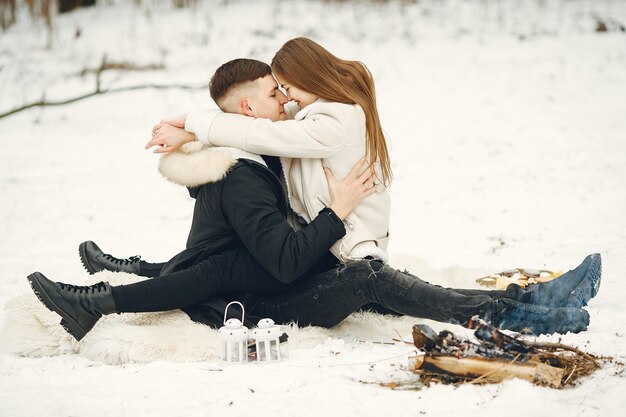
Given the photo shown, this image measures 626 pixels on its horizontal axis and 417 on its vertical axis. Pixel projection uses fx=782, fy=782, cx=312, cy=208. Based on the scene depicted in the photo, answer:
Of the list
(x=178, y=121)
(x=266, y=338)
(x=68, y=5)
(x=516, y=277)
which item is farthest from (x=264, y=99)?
(x=68, y=5)

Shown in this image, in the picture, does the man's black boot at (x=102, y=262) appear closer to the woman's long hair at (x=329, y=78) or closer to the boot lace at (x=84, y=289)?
the boot lace at (x=84, y=289)

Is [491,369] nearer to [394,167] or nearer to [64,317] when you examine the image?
[64,317]

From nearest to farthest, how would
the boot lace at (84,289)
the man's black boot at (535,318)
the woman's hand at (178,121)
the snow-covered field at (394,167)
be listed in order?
the snow-covered field at (394,167) → the man's black boot at (535,318) → the boot lace at (84,289) → the woman's hand at (178,121)

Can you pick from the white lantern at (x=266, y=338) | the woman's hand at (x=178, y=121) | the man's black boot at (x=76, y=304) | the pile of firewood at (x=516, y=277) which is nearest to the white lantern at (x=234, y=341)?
the white lantern at (x=266, y=338)

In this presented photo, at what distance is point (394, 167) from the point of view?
7805mm

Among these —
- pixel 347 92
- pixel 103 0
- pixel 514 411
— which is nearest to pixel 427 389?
pixel 514 411

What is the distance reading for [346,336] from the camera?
12.0 ft

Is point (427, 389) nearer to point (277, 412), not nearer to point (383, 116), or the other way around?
point (277, 412)

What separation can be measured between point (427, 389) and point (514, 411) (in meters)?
0.34

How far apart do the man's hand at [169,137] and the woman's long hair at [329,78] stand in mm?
544

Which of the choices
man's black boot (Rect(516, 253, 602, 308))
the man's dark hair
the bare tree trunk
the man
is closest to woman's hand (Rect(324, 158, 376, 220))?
the man

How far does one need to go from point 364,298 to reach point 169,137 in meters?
1.20

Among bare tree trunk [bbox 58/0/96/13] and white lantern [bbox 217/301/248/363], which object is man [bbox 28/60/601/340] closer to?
white lantern [bbox 217/301/248/363]

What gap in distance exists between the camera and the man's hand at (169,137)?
372 cm
